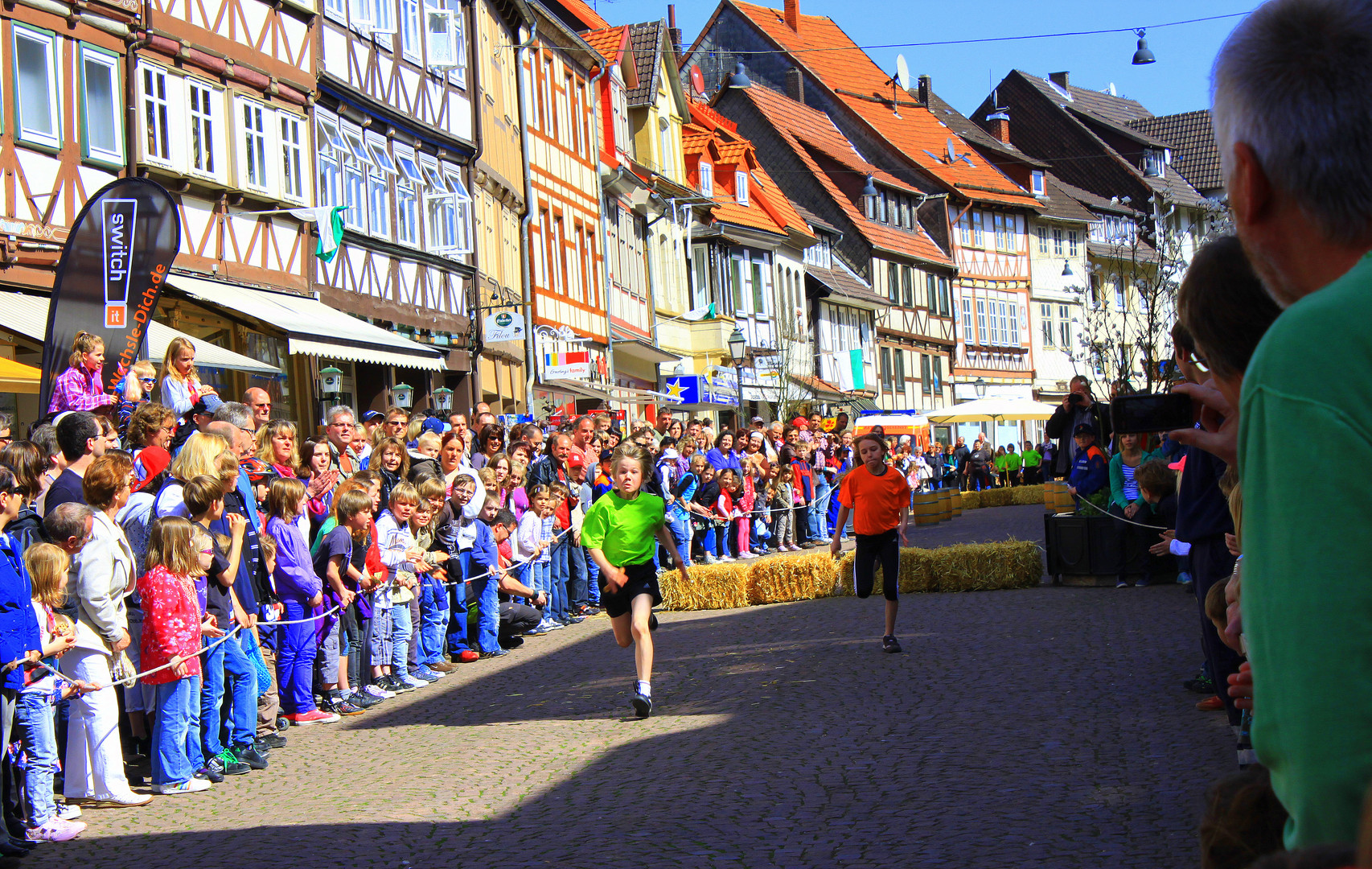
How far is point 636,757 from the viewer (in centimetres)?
847

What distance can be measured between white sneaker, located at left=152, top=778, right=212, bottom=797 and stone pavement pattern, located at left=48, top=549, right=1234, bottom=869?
0.41ft

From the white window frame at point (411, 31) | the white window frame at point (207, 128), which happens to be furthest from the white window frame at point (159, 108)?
the white window frame at point (411, 31)

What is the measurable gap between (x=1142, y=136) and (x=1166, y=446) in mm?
65681

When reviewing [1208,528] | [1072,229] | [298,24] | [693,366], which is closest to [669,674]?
[1208,528]

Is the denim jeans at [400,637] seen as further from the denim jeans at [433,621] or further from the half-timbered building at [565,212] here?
the half-timbered building at [565,212]

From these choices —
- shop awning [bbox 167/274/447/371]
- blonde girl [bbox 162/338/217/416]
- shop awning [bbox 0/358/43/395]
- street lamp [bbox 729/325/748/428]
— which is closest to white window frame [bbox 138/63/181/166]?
shop awning [bbox 167/274/447/371]

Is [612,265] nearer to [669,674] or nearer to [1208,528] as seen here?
[669,674]

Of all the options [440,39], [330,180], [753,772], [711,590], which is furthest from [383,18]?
[753,772]

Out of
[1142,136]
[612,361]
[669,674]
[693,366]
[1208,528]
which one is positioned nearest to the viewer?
[1208,528]

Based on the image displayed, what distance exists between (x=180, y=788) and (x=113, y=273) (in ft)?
21.7

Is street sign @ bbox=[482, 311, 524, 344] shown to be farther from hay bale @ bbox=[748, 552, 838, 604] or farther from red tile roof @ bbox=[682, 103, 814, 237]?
red tile roof @ bbox=[682, 103, 814, 237]

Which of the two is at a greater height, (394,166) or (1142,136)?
(1142,136)

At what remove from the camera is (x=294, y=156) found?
21328mm

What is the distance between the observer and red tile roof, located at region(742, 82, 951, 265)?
57.8 m
